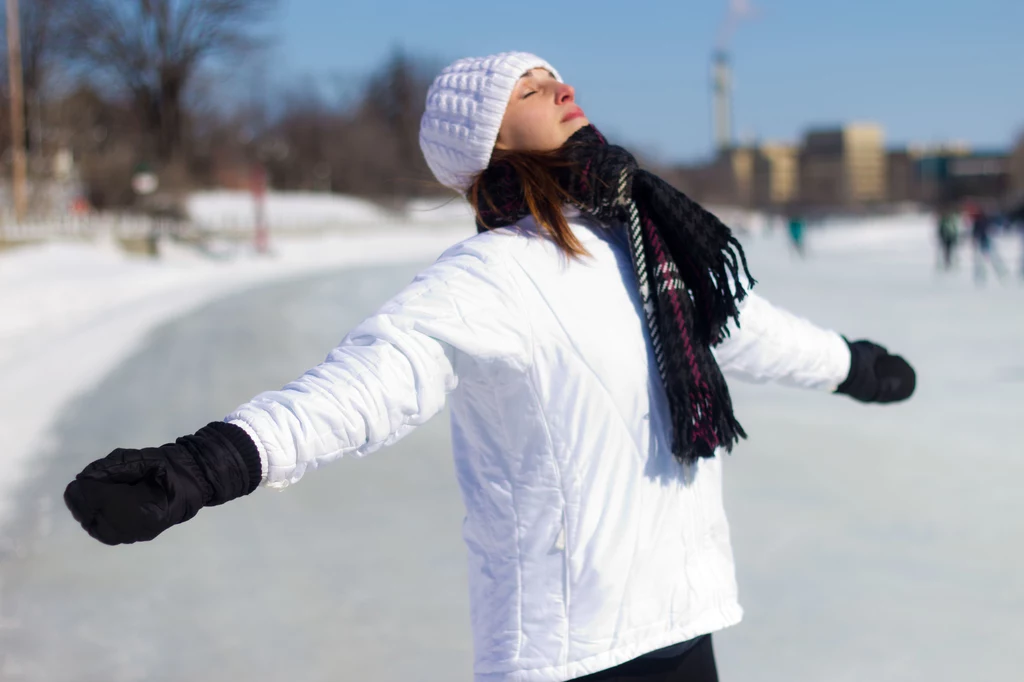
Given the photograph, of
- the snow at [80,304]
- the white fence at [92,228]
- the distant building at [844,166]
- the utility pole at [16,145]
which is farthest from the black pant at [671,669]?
the distant building at [844,166]

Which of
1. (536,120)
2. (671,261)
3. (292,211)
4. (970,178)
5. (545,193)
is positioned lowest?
(970,178)

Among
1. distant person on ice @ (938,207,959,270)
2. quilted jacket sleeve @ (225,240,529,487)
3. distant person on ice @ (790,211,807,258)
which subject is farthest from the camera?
distant person on ice @ (790,211,807,258)

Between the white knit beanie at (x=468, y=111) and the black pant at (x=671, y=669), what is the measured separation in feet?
2.47

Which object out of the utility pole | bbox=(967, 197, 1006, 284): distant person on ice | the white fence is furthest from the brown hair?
the utility pole

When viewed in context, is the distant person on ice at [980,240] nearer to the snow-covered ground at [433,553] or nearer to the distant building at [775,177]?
the snow-covered ground at [433,553]

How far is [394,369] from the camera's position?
1.35 meters

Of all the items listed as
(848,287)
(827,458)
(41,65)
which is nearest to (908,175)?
(41,65)

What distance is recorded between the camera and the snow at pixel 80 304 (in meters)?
7.35

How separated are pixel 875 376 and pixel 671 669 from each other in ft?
2.35

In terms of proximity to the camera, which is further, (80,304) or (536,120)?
(80,304)

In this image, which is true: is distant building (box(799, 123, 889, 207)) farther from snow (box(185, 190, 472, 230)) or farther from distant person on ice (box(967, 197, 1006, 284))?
distant person on ice (box(967, 197, 1006, 284))

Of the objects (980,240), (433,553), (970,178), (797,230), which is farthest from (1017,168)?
(433,553)

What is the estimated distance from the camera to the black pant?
1.55 meters

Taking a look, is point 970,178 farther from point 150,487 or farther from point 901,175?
point 150,487
